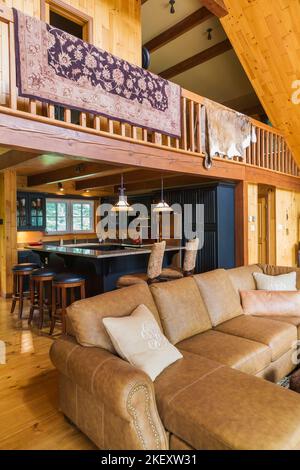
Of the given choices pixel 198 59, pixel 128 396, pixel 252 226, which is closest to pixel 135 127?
pixel 128 396

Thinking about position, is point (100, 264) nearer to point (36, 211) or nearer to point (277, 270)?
point (277, 270)

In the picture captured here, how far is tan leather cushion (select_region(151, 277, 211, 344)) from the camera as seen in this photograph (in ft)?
7.75

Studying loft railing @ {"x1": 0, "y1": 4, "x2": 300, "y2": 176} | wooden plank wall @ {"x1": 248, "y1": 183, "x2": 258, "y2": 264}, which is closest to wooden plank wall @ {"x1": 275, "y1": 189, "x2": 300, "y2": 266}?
loft railing @ {"x1": 0, "y1": 4, "x2": 300, "y2": 176}

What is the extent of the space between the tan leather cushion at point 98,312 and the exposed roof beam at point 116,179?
10.1 ft

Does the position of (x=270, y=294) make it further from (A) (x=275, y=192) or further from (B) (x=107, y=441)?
(A) (x=275, y=192)

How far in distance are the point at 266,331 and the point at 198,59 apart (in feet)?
18.2

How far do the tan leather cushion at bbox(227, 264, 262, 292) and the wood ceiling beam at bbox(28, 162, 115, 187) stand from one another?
2.35 metres

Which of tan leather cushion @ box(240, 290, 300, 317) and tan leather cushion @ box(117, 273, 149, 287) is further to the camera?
tan leather cushion @ box(117, 273, 149, 287)

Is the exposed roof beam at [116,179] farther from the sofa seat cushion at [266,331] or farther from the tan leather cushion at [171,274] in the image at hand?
the sofa seat cushion at [266,331]

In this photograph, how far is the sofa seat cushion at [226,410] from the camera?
1.31 meters

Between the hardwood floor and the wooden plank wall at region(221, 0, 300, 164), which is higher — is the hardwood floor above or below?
below

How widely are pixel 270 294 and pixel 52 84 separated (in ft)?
9.47

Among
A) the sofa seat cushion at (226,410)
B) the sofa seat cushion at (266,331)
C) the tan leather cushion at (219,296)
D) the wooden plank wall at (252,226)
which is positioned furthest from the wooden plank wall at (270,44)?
the sofa seat cushion at (226,410)

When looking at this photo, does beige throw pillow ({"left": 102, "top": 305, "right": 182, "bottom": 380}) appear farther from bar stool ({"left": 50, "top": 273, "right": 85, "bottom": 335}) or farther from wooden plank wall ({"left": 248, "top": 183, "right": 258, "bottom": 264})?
wooden plank wall ({"left": 248, "top": 183, "right": 258, "bottom": 264})
